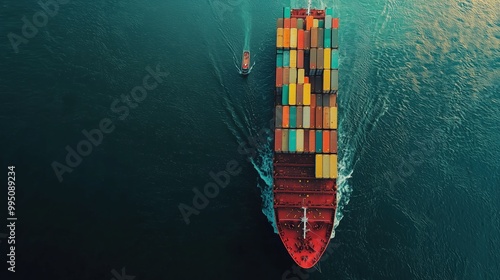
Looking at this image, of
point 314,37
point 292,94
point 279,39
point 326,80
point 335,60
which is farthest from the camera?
point 279,39

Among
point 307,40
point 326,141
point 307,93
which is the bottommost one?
point 326,141

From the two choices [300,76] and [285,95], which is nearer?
[285,95]

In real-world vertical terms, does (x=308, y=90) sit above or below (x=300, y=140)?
above

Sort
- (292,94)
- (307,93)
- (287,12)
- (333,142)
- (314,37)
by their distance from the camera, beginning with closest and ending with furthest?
1. (333,142)
2. (307,93)
3. (292,94)
4. (314,37)
5. (287,12)

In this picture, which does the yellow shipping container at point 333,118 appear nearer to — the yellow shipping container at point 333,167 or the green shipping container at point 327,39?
the yellow shipping container at point 333,167

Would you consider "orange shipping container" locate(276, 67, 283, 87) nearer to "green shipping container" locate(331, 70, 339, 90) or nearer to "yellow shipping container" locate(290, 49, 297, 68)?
"yellow shipping container" locate(290, 49, 297, 68)

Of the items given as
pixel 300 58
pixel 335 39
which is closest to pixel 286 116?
pixel 300 58

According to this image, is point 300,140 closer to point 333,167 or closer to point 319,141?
point 319,141
